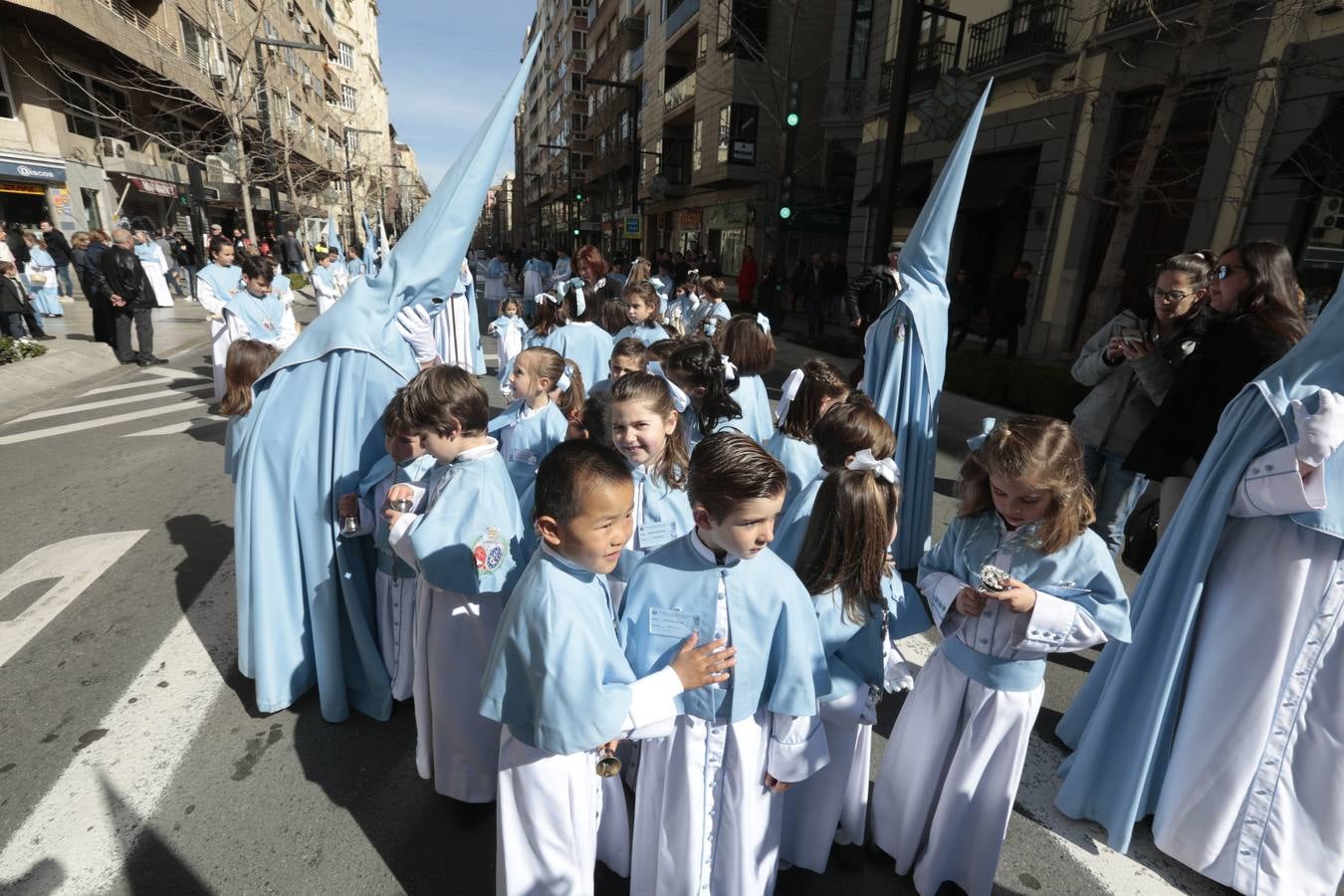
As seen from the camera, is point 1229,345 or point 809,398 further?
point 809,398

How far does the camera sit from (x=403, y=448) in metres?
2.70

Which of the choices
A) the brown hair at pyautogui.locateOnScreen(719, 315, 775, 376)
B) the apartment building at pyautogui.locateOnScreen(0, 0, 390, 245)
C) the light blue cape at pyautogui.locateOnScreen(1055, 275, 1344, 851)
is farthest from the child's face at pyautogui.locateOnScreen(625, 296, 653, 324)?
the apartment building at pyautogui.locateOnScreen(0, 0, 390, 245)

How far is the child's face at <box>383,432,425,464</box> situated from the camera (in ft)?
8.67

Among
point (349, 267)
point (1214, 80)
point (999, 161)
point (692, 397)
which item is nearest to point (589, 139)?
point (349, 267)

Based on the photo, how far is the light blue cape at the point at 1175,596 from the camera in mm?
1996

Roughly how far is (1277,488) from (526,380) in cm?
301

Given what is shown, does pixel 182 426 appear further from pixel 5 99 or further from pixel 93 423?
pixel 5 99

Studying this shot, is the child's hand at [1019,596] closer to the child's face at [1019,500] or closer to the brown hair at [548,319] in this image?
the child's face at [1019,500]

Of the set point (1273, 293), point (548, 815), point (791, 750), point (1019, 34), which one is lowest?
point (548, 815)

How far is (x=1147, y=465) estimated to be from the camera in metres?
3.31

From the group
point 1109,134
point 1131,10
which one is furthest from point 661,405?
point 1109,134

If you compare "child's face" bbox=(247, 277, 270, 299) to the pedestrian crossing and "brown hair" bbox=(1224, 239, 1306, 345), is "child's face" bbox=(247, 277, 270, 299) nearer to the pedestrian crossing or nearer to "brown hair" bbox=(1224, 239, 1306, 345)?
the pedestrian crossing

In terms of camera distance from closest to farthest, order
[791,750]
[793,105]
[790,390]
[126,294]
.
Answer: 1. [791,750]
2. [790,390]
3. [126,294]
4. [793,105]

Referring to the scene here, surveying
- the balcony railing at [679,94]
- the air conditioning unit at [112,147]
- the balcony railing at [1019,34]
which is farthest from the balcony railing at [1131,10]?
the air conditioning unit at [112,147]
